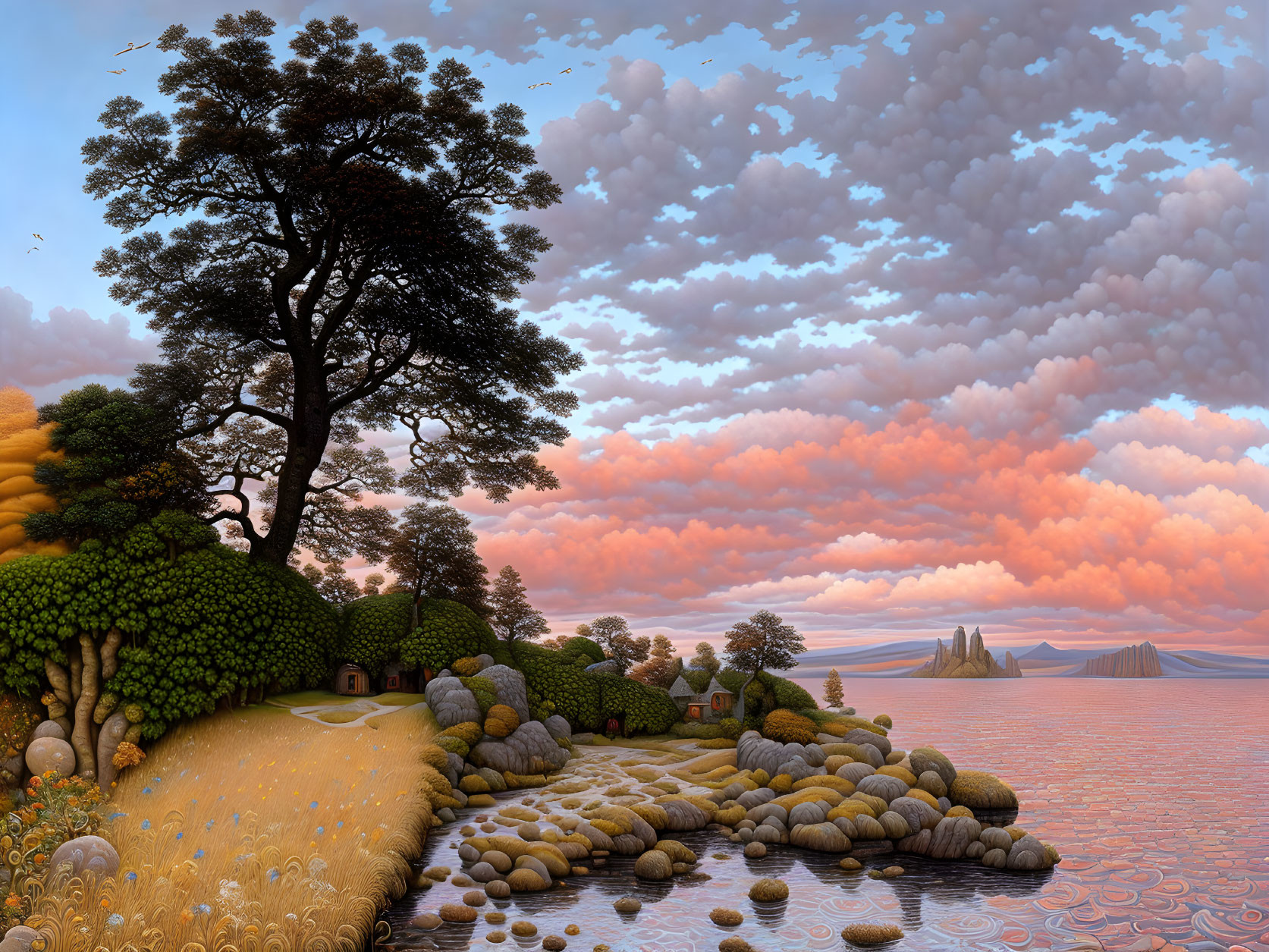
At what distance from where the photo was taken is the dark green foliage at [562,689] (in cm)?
2903

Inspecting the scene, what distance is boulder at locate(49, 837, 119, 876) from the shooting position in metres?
13.2

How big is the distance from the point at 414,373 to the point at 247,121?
1046 centimetres

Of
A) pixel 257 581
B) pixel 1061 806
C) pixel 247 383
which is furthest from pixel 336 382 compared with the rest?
pixel 1061 806

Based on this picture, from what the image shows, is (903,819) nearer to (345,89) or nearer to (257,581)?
(257,581)

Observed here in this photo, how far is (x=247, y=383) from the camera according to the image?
32.1 meters

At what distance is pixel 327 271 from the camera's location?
3042 cm

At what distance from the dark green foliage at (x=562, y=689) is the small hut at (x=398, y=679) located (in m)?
3.62

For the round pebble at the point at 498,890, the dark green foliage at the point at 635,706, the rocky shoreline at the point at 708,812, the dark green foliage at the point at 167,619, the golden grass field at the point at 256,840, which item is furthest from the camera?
the dark green foliage at the point at 635,706

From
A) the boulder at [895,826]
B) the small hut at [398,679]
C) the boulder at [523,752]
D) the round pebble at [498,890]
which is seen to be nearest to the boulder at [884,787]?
the boulder at [895,826]

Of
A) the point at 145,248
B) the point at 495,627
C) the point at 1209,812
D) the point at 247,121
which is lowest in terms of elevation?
the point at 1209,812

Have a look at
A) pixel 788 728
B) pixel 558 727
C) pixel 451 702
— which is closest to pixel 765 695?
pixel 788 728

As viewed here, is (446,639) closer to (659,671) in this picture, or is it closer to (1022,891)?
(659,671)

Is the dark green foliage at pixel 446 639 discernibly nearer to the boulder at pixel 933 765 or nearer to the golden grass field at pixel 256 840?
the golden grass field at pixel 256 840

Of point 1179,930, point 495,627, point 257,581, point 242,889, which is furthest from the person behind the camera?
point 495,627
